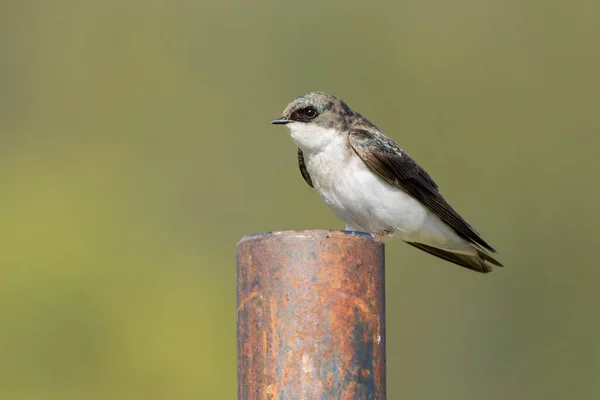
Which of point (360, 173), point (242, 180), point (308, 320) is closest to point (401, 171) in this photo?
point (360, 173)

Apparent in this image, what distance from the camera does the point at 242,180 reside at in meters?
9.95

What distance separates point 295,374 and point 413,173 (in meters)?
2.09

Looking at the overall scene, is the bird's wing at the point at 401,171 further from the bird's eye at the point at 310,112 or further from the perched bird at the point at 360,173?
the bird's eye at the point at 310,112

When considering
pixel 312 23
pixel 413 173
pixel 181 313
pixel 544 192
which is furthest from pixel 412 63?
pixel 413 173

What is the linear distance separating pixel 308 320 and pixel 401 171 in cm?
196

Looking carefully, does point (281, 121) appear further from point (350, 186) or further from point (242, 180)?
point (242, 180)

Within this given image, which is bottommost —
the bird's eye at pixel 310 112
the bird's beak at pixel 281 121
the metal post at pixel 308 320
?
the metal post at pixel 308 320

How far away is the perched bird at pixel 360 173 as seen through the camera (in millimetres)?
4457

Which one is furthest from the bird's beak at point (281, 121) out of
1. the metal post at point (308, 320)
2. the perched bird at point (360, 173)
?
the metal post at point (308, 320)

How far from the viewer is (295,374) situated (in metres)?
2.66

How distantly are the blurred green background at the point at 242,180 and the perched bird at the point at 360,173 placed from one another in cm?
402

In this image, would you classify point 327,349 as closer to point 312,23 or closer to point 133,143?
point 133,143

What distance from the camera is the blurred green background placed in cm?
893

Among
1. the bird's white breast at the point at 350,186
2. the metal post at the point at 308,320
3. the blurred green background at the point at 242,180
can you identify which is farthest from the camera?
the blurred green background at the point at 242,180
